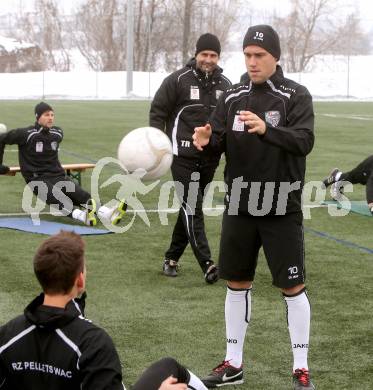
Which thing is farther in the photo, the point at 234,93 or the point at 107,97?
the point at 107,97

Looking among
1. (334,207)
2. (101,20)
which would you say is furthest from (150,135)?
(101,20)

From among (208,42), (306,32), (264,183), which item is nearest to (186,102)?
(208,42)

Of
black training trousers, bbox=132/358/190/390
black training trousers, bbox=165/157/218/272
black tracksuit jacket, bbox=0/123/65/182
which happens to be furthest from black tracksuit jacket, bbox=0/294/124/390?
black tracksuit jacket, bbox=0/123/65/182

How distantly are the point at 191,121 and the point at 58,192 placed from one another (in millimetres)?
3540

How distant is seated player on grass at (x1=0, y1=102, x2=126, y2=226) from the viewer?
37.6 feet

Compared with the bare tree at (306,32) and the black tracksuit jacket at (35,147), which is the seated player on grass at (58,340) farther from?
the bare tree at (306,32)

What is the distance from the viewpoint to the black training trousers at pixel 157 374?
3.79 meters

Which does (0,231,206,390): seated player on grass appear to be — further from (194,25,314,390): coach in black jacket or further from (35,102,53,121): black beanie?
(35,102,53,121): black beanie

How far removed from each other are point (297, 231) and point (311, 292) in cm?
231

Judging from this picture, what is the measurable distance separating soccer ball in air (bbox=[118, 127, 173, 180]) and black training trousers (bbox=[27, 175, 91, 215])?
4.28 meters

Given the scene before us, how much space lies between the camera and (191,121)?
8.38m

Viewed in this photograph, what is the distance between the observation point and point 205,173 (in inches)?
332

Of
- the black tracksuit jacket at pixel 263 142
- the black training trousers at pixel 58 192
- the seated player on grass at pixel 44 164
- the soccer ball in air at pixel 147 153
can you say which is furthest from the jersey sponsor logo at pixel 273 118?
the black training trousers at pixel 58 192

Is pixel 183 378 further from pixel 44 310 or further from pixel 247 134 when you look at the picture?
pixel 247 134
